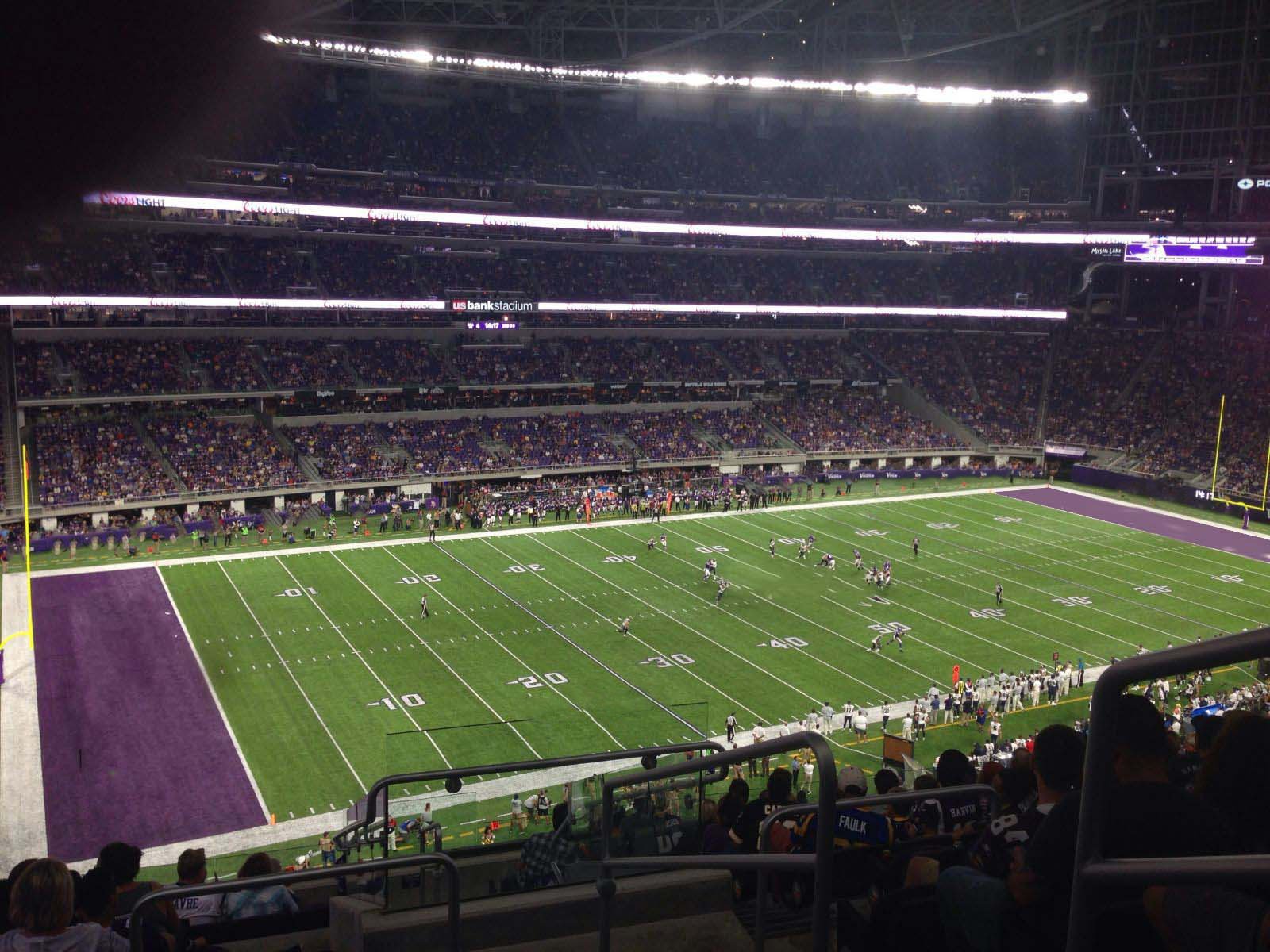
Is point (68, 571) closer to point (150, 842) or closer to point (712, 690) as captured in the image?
point (150, 842)

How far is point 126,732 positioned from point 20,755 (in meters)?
2.14

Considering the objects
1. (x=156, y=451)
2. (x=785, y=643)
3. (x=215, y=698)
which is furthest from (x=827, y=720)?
(x=156, y=451)

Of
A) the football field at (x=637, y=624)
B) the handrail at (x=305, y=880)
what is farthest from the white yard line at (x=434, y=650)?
the handrail at (x=305, y=880)

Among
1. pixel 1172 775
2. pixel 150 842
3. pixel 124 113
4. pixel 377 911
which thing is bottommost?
pixel 150 842

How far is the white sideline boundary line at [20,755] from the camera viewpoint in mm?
20062

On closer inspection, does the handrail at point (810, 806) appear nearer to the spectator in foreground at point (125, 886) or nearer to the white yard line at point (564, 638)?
the spectator in foreground at point (125, 886)

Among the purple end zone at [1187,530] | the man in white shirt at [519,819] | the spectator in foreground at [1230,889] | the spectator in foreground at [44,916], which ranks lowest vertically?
the purple end zone at [1187,530]

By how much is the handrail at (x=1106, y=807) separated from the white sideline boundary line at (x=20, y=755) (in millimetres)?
21421

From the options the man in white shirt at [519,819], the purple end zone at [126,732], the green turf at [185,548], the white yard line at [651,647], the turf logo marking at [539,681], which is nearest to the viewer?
the man in white shirt at [519,819]

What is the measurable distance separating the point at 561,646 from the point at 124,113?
2890cm

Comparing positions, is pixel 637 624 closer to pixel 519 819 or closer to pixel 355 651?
pixel 355 651

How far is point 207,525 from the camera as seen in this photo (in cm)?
4097

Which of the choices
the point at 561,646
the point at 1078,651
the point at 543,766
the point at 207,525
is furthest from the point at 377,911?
the point at 207,525

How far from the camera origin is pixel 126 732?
81.3 feet
